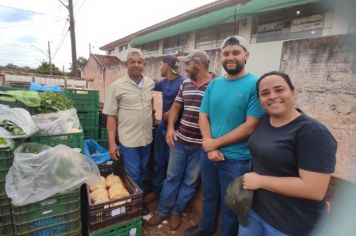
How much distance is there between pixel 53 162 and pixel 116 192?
0.69m

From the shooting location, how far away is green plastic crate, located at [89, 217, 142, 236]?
2.08 meters

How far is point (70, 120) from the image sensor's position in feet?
8.16

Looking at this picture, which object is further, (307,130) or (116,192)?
(116,192)

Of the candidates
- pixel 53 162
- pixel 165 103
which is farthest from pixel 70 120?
pixel 165 103

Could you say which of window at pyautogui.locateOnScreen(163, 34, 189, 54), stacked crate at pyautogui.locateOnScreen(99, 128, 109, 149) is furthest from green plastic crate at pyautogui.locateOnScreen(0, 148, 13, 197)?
window at pyautogui.locateOnScreen(163, 34, 189, 54)

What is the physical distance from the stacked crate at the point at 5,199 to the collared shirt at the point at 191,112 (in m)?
1.46

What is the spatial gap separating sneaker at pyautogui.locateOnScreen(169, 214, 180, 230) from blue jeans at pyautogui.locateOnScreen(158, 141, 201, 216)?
0.04 m

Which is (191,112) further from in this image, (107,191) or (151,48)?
(151,48)

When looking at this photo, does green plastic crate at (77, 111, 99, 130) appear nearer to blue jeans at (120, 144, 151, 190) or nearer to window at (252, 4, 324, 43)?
blue jeans at (120, 144, 151, 190)

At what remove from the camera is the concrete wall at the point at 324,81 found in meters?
3.26

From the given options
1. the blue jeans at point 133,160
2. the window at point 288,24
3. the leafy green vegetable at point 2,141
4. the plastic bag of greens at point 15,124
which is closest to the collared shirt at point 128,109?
the blue jeans at point 133,160

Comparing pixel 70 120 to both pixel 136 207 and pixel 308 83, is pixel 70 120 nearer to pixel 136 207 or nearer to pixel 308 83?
pixel 136 207

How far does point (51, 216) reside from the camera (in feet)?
6.24

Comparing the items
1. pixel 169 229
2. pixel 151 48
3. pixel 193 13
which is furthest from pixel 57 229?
pixel 151 48
